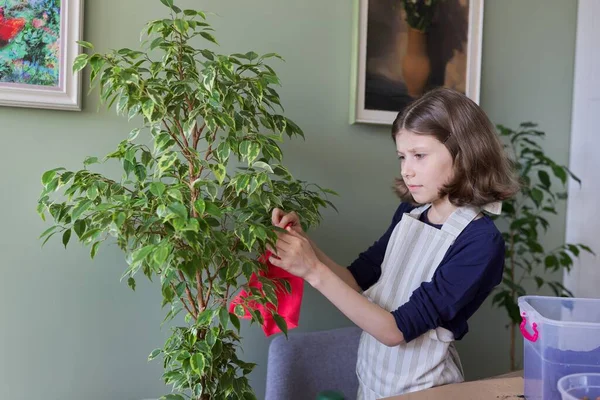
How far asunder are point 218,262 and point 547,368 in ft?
2.43

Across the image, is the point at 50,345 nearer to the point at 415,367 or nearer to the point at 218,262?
the point at 218,262

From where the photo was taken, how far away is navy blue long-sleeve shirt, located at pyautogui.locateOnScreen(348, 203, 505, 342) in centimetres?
125

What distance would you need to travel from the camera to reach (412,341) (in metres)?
1.35

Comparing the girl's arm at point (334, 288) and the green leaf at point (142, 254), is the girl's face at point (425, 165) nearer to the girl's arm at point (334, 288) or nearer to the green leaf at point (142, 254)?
the girl's arm at point (334, 288)

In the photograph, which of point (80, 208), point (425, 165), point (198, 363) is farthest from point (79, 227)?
point (425, 165)

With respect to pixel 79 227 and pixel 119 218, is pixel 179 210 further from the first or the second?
pixel 79 227

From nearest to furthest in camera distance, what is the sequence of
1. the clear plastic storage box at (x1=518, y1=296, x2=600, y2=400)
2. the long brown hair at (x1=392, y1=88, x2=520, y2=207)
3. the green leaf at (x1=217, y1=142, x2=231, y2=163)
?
the clear plastic storage box at (x1=518, y1=296, x2=600, y2=400) → the green leaf at (x1=217, y1=142, x2=231, y2=163) → the long brown hair at (x1=392, y1=88, x2=520, y2=207)

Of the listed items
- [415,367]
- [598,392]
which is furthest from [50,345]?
[598,392]

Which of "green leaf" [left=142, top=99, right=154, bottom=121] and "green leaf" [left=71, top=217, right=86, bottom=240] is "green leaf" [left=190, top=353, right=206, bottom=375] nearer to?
"green leaf" [left=71, top=217, right=86, bottom=240]

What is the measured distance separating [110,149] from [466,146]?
988 millimetres

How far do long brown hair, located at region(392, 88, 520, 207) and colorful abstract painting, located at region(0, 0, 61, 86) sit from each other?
0.98 metres

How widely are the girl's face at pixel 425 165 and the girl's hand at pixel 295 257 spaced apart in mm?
334

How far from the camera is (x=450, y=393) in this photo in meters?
1.19

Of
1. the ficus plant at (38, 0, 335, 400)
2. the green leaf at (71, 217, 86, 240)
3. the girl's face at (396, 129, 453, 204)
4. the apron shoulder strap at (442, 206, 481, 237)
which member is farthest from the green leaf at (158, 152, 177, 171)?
the apron shoulder strap at (442, 206, 481, 237)
